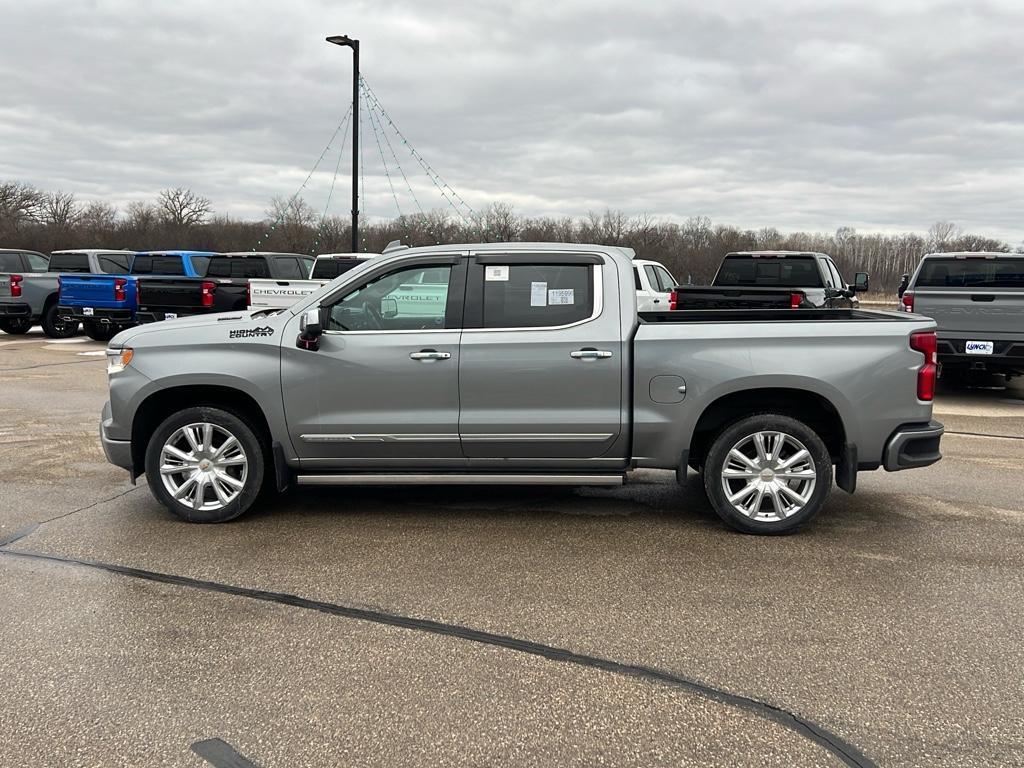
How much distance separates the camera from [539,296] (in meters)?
5.52

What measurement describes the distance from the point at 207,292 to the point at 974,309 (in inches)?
505

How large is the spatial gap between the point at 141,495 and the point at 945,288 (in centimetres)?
990

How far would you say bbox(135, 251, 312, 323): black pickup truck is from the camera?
16219 mm

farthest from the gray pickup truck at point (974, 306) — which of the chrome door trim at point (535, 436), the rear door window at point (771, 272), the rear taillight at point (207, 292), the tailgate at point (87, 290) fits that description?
the tailgate at point (87, 290)

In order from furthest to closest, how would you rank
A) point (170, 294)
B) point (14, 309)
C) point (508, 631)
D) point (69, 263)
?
point (69, 263)
point (14, 309)
point (170, 294)
point (508, 631)

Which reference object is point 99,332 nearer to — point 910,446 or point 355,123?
point 355,123

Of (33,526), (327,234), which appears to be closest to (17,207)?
(327,234)

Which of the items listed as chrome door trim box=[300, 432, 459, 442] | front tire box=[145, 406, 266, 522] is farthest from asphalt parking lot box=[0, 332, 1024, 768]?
chrome door trim box=[300, 432, 459, 442]

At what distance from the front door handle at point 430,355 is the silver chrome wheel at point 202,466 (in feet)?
4.31

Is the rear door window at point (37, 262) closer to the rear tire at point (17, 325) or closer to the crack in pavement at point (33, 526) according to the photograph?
the rear tire at point (17, 325)

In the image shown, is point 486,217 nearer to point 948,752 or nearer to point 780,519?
point 780,519

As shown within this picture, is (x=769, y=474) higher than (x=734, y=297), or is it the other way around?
(x=734, y=297)

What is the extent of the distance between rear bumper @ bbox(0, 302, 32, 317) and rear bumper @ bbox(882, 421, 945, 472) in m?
19.0

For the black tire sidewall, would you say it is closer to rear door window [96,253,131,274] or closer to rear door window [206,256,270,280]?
rear door window [96,253,131,274]
